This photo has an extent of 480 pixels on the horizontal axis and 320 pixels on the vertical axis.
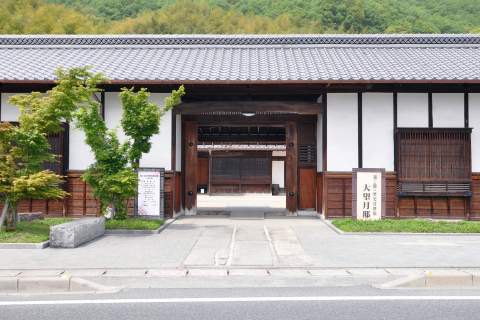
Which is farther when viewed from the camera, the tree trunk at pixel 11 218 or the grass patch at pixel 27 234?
the tree trunk at pixel 11 218

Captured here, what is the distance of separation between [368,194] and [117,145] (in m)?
6.60

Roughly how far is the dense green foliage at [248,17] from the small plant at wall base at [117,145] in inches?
1260

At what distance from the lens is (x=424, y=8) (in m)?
65.7

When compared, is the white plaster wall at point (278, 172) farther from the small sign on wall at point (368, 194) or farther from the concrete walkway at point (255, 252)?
the concrete walkway at point (255, 252)

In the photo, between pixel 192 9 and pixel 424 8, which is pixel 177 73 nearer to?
pixel 192 9

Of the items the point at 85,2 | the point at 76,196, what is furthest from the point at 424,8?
the point at 76,196

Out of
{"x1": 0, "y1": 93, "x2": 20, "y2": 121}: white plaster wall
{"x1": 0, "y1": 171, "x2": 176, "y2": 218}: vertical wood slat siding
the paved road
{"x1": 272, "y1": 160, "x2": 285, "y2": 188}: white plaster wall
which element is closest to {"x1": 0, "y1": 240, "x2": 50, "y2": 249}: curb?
the paved road

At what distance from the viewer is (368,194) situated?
12.8m

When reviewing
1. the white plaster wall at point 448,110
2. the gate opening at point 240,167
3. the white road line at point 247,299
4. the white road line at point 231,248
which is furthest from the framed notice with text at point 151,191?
the gate opening at point 240,167

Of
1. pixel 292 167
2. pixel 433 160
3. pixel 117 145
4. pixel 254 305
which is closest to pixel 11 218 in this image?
pixel 117 145

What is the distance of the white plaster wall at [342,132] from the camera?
45.4 ft

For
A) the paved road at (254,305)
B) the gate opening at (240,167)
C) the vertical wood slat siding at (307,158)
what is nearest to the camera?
the paved road at (254,305)

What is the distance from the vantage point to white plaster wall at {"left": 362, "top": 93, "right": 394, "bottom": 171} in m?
13.8

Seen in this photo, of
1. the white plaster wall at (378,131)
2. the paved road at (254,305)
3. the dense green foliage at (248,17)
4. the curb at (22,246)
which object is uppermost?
the dense green foliage at (248,17)
